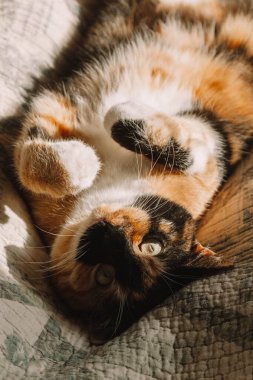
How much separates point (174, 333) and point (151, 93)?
2.86 ft

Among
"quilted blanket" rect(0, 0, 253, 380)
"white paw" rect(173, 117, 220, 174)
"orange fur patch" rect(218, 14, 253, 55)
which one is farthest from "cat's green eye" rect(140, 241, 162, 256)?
"orange fur patch" rect(218, 14, 253, 55)

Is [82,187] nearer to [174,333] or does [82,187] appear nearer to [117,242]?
[117,242]

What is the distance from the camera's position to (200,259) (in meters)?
1.13

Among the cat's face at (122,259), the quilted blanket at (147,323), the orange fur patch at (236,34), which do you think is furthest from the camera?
the orange fur patch at (236,34)

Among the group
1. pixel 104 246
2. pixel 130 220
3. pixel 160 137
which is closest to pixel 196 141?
pixel 160 137

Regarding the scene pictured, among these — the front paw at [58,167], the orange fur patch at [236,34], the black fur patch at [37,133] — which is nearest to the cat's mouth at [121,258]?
the front paw at [58,167]

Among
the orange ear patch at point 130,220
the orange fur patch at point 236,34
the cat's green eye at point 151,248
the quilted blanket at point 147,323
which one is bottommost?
the quilted blanket at point 147,323

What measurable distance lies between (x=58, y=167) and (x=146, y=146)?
10.1 inches

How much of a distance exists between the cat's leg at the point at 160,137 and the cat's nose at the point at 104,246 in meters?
0.26

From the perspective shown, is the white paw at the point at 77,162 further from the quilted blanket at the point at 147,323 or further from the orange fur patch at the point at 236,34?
the orange fur patch at the point at 236,34

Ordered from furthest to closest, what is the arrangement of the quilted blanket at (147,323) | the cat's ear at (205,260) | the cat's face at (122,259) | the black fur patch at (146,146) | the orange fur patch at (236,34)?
1. the orange fur patch at (236,34)
2. the black fur patch at (146,146)
3. the cat's face at (122,259)
4. the cat's ear at (205,260)
5. the quilted blanket at (147,323)

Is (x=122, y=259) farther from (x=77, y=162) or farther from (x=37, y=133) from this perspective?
(x=37, y=133)

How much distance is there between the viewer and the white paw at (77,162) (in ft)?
4.05

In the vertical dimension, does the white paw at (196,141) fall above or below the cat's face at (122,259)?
above
